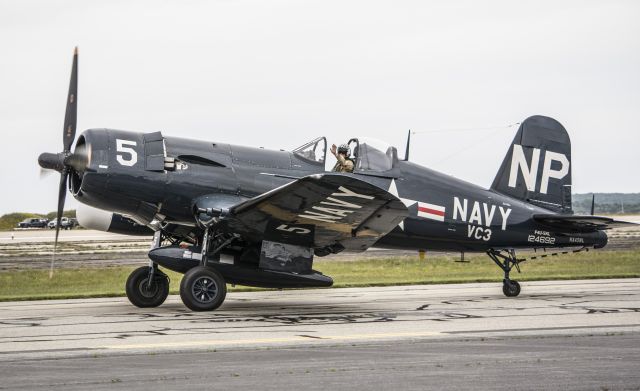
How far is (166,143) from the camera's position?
13594 millimetres

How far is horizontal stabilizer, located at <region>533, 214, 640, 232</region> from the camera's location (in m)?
15.6

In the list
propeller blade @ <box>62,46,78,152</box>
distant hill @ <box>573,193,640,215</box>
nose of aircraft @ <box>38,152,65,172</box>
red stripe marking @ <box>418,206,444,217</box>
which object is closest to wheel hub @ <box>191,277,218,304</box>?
nose of aircraft @ <box>38,152,65,172</box>

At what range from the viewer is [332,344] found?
9.30m

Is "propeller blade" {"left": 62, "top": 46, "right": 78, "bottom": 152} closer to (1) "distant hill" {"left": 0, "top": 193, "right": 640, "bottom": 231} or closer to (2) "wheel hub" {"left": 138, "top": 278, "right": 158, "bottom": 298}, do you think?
(2) "wheel hub" {"left": 138, "top": 278, "right": 158, "bottom": 298}

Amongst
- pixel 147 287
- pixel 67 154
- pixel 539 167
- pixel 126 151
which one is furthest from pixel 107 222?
pixel 539 167

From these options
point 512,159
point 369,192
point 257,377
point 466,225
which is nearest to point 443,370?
point 257,377

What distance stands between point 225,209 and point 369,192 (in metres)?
2.43

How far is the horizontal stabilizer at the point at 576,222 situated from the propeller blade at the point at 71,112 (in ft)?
26.8

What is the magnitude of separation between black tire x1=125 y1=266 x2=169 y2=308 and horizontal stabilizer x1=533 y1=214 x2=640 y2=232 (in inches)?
265

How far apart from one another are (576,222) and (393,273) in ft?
29.8

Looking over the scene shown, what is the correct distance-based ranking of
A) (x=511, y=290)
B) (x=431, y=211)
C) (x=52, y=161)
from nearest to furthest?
1. (x=52, y=161)
2. (x=431, y=211)
3. (x=511, y=290)

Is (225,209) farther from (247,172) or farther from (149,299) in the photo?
(149,299)

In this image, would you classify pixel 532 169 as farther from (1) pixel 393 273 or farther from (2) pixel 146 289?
(1) pixel 393 273

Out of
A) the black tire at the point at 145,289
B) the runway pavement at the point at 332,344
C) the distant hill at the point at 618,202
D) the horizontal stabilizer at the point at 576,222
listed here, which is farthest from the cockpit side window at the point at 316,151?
the distant hill at the point at 618,202
